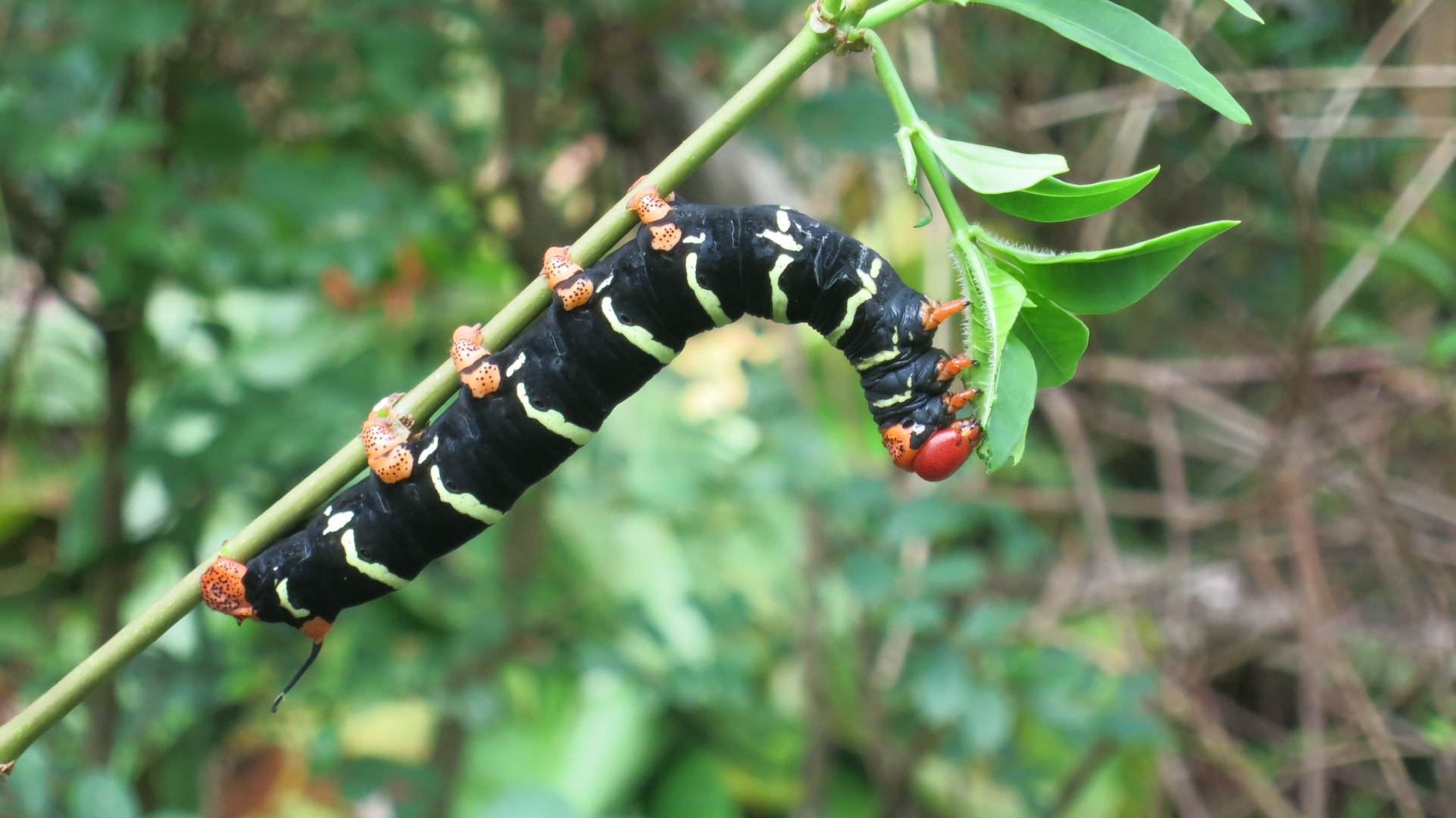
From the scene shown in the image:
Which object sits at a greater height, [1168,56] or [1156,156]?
[1168,56]

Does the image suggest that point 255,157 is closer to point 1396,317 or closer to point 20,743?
point 20,743

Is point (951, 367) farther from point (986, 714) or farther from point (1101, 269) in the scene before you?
point (986, 714)

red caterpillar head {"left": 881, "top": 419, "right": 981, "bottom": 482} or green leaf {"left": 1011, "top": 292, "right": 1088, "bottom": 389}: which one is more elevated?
green leaf {"left": 1011, "top": 292, "right": 1088, "bottom": 389}

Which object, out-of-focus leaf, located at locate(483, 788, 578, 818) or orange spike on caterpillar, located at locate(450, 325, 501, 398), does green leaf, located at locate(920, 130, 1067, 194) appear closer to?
orange spike on caterpillar, located at locate(450, 325, 501, 398)

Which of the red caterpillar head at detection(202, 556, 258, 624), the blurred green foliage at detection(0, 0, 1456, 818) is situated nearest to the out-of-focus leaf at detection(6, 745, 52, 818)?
the blurred green foliage at detection(0, 0, 1456, 818)

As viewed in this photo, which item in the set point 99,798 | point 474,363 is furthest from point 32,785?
point 474,363

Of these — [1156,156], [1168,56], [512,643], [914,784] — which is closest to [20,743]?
[1168,56]
